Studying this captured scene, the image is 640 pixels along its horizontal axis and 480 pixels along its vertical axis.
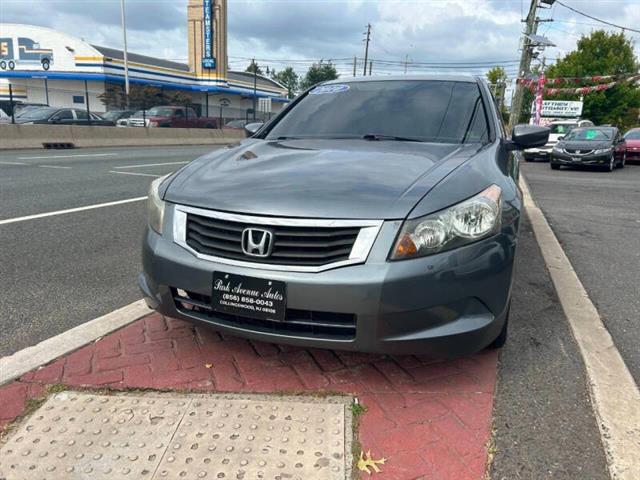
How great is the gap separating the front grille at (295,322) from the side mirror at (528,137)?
2131 mm

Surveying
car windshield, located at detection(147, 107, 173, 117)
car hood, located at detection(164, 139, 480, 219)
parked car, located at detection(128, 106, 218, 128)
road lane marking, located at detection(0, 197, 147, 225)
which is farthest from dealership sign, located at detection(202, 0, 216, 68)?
car hood, located at detection(164, 139, 480, 219)

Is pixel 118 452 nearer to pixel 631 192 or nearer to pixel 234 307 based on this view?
pixel 234 307

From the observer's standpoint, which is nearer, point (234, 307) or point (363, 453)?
point (363, 453)

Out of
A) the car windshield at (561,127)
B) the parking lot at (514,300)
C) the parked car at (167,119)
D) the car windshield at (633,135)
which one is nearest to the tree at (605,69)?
the car windshield at (561,127)

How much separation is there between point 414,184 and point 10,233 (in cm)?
463

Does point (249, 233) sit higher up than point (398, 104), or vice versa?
point (398, 104)

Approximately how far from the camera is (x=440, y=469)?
78.3 inches

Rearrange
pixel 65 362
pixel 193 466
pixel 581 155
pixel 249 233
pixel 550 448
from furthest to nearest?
pixel 581 155
pixel 65 362
pixel 249 233
pixel 550 448
pixel 193 466

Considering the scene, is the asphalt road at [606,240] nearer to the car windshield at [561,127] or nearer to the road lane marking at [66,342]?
the road lane marking at [66,342]

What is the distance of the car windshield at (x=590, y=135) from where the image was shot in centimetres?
1639

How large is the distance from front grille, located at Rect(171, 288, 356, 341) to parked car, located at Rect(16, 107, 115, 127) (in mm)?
19583

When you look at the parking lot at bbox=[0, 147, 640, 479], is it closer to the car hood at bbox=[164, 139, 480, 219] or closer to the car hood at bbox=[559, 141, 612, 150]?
the car hood at bbox=[164, 139, 480, 219]

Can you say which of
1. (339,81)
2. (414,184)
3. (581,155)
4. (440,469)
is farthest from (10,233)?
(581,155)

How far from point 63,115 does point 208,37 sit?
26785 mm
